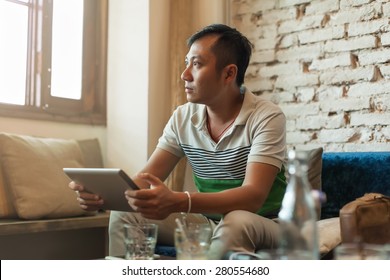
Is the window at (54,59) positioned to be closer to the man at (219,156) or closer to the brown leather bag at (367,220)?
the man at (219,156)

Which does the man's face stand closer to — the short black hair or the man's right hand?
the short black hair

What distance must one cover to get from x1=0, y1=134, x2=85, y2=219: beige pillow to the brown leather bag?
4.36 ft

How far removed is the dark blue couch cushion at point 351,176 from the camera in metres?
2.24

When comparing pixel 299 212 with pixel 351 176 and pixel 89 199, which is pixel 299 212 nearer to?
pixel 89 199

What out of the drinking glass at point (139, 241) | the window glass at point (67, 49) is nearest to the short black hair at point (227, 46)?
the drinking glass at point (139, 241)

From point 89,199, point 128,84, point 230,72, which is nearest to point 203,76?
point 230,72

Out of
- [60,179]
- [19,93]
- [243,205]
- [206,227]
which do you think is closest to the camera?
[206,227]

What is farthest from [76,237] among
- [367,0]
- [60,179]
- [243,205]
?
[367,0]

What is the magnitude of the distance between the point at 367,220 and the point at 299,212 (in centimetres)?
103

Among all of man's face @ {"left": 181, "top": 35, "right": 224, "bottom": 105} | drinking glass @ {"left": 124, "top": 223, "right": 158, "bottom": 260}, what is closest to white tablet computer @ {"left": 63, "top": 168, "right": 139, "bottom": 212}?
drinking glass @ {"left": 124, "top": 223, "right": 158, "bottom": 260}

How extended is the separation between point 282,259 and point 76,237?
2.08 meters

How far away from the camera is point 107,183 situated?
1.65 m

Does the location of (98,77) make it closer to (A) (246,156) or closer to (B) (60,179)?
(B) (60,179)

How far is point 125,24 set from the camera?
→ 3061 mm
